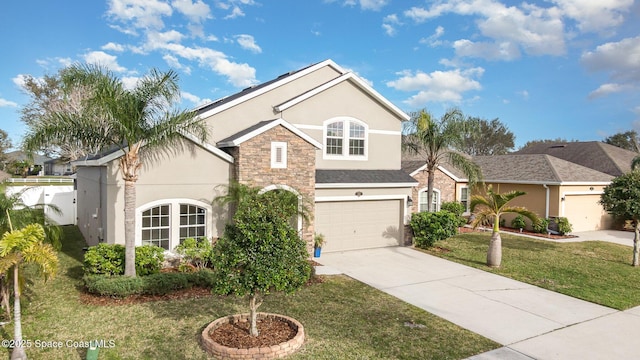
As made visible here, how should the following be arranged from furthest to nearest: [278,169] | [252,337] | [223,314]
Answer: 1. [278,169]
2. [223,314]
3. [252,337]

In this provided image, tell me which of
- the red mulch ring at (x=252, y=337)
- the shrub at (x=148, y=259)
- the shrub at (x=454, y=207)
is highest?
the shrub at (x=454, y=207)

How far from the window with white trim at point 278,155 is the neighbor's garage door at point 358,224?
8.48 ft

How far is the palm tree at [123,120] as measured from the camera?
360 inches

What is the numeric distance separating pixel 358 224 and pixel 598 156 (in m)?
25.0

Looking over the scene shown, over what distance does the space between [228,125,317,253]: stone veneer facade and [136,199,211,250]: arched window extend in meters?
1.66

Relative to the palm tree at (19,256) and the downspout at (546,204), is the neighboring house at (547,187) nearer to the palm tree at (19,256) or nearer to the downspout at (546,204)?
the downspout at (546,204)

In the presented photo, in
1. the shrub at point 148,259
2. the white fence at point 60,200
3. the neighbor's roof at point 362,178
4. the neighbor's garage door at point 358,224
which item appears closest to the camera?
the shrub at point 148,259

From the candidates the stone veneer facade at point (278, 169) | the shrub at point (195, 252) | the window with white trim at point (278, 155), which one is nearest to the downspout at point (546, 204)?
the stone veneer facade at point (278, 169)

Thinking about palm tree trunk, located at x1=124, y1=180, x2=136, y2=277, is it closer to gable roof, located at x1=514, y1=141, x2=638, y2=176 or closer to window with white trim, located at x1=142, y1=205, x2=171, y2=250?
window with white trim, located at x1=142, y1=205, x2=171, y2=250

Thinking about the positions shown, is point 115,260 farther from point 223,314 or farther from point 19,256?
point 19,256

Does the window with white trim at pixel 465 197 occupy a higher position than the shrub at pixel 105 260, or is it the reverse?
the window with white trim at pixel 465 197

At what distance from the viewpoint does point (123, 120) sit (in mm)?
9227

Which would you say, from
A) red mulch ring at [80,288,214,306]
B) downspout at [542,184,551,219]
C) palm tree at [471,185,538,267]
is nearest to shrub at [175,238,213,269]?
red mulch ring at [80,288,214,306]

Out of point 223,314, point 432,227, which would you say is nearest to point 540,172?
point 432,227
